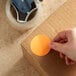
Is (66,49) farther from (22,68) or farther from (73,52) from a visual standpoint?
(22,68)

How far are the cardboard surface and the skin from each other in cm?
4

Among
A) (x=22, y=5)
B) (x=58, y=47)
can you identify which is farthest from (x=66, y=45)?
(x=22, y=5)

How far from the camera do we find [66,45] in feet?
2.99

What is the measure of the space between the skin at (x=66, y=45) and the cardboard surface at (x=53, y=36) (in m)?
0.04

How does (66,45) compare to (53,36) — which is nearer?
(66,45)

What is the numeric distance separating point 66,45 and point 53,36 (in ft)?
0.43

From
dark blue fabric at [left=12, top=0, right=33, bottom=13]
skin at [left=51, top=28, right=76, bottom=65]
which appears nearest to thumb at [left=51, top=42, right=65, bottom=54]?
skin at [left=51, top=28, right=76, bottom=65]

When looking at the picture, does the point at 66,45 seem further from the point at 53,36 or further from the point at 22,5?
the point at 22,5

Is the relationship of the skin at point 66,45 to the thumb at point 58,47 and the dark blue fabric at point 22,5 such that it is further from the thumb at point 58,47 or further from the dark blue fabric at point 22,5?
the dark blue fabric at point 22,5

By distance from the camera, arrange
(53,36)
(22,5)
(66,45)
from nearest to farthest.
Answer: (66,45) < (53,36) < (22,5)

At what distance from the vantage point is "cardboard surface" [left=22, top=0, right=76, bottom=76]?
987 millimetres

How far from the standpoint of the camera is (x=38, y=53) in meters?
1.01

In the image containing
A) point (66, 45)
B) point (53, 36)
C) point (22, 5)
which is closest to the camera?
point (66, 45)

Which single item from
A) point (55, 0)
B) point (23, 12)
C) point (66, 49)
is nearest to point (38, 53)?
point (66, 49)
